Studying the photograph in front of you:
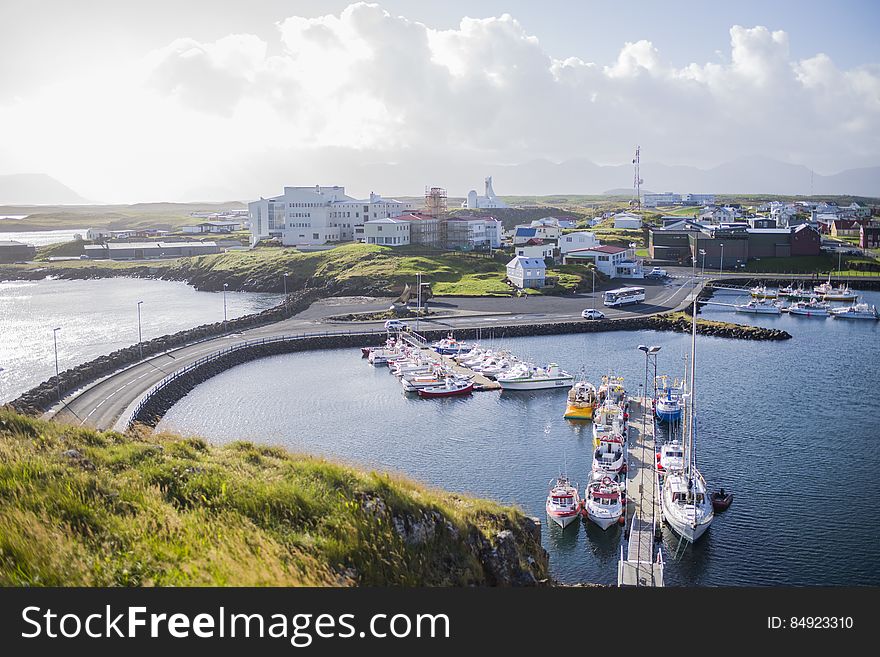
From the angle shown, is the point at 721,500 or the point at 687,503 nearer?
the point at 687,503

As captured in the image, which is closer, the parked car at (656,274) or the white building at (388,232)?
the parked car at (656,274)

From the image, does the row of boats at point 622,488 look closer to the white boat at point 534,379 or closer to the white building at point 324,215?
the white boat at point 534,379

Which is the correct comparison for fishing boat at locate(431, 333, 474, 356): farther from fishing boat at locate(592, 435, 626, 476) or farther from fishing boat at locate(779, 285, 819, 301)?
fishing boat at locate(779, 285, 819, 301)

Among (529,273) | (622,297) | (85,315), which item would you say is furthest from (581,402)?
(85,315)

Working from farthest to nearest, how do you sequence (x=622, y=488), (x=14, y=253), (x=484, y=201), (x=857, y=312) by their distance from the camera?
(x=484, y=201), (x=14, y=253), (x=857, y=312), (x=622, y=488)

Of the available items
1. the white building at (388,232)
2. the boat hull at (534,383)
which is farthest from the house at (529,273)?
the boat hull at (534,383)

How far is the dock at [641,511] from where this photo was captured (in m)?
10.3

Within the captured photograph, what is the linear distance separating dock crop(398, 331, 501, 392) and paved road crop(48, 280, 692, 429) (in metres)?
1.80

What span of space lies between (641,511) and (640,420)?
541 centimetres

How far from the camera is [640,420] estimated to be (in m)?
17.8

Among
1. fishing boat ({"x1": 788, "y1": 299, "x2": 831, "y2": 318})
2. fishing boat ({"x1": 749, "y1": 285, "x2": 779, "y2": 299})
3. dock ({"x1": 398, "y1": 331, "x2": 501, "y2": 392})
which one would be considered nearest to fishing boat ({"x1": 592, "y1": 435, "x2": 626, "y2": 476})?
dock ({"x1": 398, "y1": 331, "x2": 501, "y2": 392})

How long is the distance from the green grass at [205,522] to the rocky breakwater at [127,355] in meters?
10.8

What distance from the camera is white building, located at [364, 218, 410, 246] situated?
4881cm

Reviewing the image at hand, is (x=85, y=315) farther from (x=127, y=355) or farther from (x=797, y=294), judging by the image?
(x=797, y=294)
